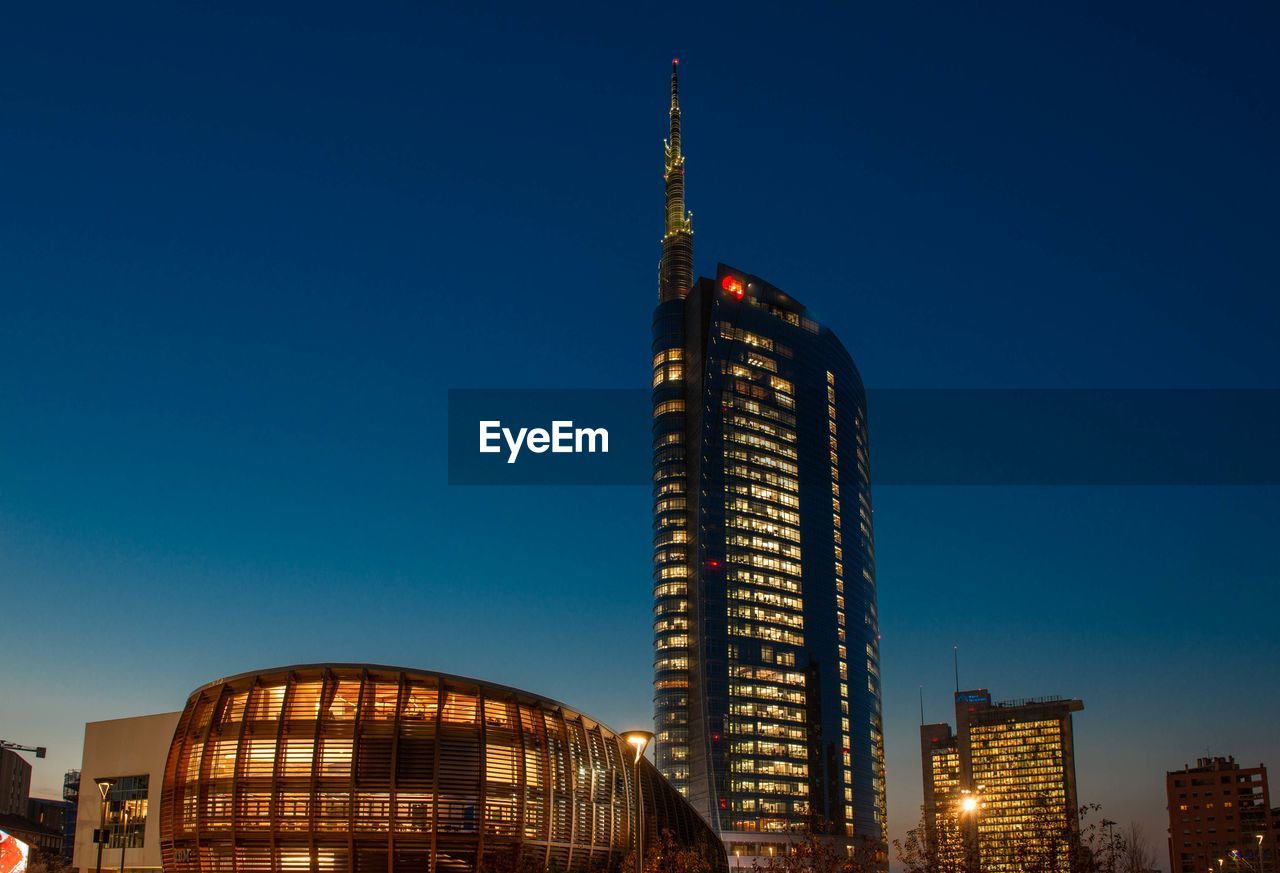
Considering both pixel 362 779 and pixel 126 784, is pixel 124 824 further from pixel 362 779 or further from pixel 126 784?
pixel 362 779

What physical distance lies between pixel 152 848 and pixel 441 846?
32.3 m

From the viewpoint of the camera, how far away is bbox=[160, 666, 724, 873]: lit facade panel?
7900cm

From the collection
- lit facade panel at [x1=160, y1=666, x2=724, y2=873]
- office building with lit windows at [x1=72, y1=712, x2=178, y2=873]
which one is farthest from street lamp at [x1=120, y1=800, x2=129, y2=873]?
lit facade panel at [x1=160, y1=666, x2=724, y2=873]

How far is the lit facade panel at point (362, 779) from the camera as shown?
79.0 metres

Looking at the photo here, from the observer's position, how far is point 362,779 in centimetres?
7938

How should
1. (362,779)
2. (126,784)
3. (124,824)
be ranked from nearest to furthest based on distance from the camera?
(362,779) → (124,824) → (126,784)

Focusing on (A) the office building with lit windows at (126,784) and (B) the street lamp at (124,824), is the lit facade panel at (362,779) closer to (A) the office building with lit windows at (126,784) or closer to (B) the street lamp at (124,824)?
(A) the office building with lit windows at (126,784)

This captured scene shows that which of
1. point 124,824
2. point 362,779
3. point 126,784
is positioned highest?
point 362,779

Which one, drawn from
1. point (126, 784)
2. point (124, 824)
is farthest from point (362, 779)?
point (124, 824)

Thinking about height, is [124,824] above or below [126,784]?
below

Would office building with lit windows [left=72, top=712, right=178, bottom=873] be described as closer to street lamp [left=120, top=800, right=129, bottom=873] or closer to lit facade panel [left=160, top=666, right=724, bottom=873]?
street lamp [left=120, top=800, right=129, bottom=873]

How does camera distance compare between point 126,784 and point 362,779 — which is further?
point 126,784

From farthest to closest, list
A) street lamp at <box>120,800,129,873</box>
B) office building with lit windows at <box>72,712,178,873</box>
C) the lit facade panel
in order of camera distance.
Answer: street lamp at <box>120,800,129,873</box> → office building with lit windows at <box>72,712,178,873</box> → the lit facade panel

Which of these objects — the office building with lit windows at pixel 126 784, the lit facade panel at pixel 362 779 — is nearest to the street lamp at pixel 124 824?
the office building with lit windows at pixel 126 784
